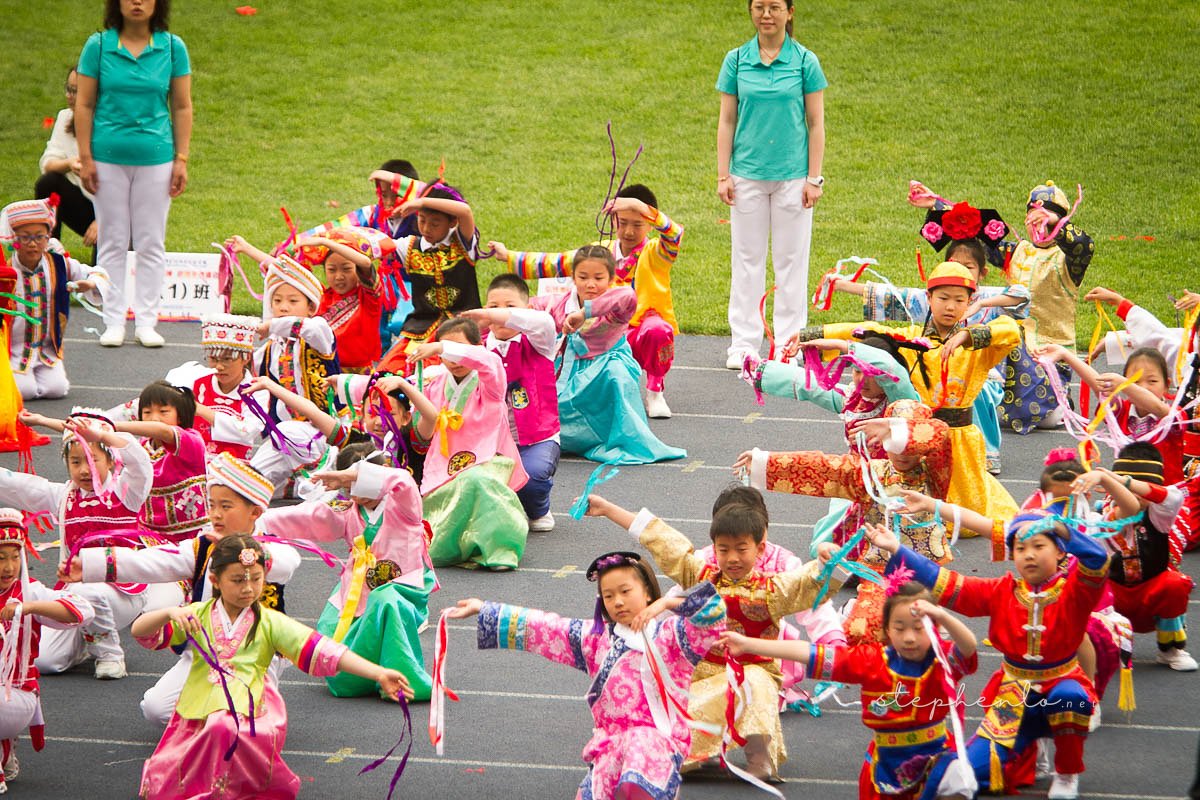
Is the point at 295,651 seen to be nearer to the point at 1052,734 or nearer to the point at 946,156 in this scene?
the point at 1052,734

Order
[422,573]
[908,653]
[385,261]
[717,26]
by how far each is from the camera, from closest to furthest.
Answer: [908,653] → [422,573] → [385,261] → [717,26]

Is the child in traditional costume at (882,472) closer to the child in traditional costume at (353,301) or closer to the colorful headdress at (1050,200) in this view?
the child in traditional costume at (353,301)

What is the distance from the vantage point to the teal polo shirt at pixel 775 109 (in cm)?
938

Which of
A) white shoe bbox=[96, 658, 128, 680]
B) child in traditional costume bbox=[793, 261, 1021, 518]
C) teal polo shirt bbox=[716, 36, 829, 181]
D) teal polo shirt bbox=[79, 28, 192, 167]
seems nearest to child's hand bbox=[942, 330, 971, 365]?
child in traditional costume bbox=[793, 261, 1021, 518]

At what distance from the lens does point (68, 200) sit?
1177 centimetres

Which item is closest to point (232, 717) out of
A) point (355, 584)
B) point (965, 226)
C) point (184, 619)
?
point (184, 619)

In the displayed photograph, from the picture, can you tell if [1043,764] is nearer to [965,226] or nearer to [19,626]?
[19,626]

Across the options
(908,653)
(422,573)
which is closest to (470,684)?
(422,573)

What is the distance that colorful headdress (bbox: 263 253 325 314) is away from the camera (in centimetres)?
773

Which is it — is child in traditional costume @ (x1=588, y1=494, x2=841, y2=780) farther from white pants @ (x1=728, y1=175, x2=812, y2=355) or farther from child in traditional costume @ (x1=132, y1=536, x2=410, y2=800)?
white pants @ (x1=728, y1=175, x2=812, y2=355)

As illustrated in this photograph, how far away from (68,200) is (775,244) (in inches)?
212

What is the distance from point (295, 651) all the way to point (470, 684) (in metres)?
1.16

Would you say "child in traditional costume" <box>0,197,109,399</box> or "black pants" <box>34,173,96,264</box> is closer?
"child in traditional costume" <box>0,197,109,399</box>

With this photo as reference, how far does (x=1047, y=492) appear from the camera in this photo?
537cm
